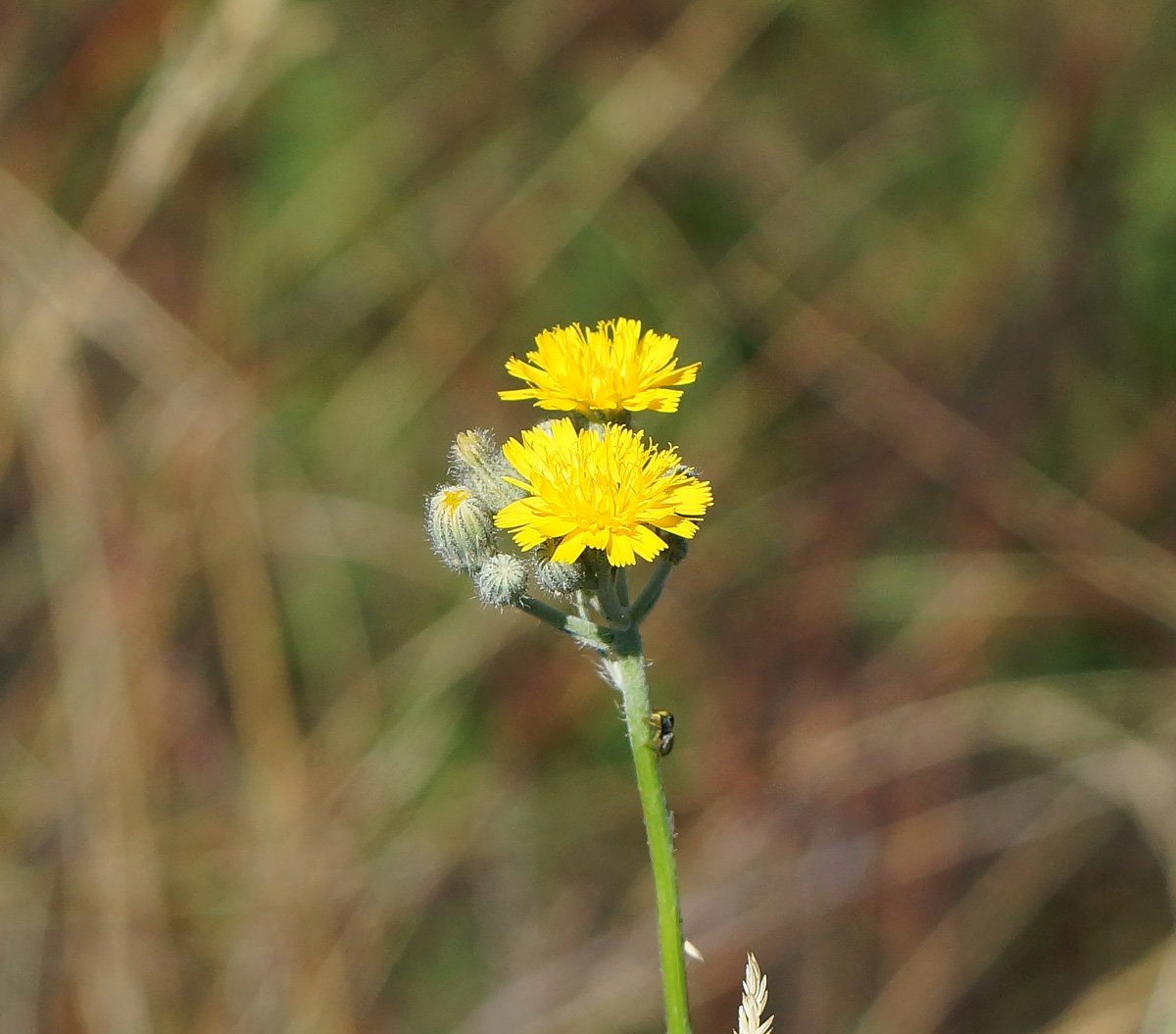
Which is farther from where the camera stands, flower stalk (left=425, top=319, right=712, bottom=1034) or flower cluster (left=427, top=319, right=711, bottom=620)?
flower cluster (left=427, top=319, right=711, bottom=620)

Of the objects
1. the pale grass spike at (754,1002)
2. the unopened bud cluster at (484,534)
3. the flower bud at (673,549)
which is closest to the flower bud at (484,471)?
the unopened bud cluster at (484,534)

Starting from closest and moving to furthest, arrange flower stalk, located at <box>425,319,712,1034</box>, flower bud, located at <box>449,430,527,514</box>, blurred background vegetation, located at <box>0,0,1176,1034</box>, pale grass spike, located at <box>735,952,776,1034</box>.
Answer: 1. pale grass spike, located at <box>735,952,776,1034</box>
2. flower stalk, located at <box>425,319,712,1034</box>
3. flower bud, located at <box>449,430,527,514</box>
4. blurred background vegetation, located at <box>0,0,1176,1034</box>

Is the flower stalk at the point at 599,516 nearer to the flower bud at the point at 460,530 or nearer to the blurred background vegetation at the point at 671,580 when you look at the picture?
the flower bud at the point at 460,530

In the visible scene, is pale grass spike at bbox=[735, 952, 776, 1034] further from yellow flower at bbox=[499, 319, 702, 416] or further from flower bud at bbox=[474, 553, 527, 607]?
yellow flower at bbox=[499, 319, 702, 416]

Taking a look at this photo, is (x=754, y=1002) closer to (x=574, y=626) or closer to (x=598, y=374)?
(x=574, y=626)

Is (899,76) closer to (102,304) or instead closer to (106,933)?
(102,304)

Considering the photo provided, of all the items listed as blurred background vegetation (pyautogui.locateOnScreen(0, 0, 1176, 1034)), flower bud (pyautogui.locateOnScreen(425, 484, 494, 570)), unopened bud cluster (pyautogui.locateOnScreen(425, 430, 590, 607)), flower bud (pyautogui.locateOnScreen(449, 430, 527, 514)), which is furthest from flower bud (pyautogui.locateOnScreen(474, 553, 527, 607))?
blurred background vegetation (pyautogui.locateOnScreen(0, 0, 1176, 1034))

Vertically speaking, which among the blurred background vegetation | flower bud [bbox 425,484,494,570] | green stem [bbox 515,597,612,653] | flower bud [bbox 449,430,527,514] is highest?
the blurred background vegetation
